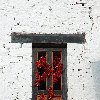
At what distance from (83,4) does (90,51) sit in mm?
1167

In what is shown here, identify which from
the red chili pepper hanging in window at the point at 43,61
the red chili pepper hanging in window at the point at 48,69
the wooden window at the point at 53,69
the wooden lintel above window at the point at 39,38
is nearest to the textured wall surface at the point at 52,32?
the wooden lintel above window at the point at 39,38

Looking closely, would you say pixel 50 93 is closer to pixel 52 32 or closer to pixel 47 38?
pixel 47 38

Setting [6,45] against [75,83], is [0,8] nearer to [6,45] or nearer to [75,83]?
[6,45]

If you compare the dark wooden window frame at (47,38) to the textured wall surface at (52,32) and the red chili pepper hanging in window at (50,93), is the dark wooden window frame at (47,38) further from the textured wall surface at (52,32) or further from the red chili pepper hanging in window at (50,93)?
the red chili pepper hanging in window at (50,93)

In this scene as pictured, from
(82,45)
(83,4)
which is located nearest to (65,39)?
(82,45)

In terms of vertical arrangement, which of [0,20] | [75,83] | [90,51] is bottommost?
[75,83]

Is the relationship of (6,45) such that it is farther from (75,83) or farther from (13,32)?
(75,83)

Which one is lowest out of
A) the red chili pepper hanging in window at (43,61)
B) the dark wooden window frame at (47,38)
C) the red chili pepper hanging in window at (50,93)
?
the red chili pepper hanging in window at (50,93)

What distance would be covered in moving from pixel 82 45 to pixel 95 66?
608 millimetres

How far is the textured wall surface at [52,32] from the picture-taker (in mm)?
8453

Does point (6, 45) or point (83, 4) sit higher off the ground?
point (83, 4)

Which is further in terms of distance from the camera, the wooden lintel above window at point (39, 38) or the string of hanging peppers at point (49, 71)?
the string of hanging peppers at point (49, 71)

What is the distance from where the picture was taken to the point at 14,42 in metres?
8.46

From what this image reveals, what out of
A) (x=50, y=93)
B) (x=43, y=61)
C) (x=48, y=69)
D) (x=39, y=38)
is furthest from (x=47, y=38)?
(x=50, y=93)
